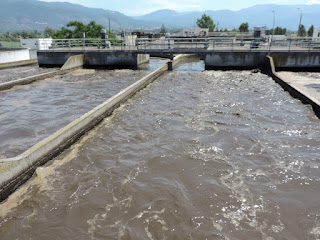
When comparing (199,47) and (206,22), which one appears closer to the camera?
(199,47)

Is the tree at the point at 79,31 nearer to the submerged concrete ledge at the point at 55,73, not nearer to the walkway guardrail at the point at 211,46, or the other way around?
the walkway guardrail at the point at 211,46

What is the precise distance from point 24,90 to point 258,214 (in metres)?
14.8

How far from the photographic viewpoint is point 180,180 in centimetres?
629

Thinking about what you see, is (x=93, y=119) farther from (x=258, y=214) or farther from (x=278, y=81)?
(x=278, y=81)

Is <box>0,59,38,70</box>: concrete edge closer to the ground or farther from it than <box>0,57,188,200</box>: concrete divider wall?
farther from it

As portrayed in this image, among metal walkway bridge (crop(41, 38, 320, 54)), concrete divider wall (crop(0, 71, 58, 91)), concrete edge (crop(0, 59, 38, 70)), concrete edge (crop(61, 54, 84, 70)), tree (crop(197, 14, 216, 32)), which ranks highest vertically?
tree (crop(197, 14, 216, 32))

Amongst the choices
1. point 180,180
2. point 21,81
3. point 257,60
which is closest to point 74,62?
point 21,81

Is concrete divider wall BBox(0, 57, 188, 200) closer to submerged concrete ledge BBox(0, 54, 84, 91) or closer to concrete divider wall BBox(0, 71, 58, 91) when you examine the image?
concrete divider wall BBox(0, 71, 58, 91)

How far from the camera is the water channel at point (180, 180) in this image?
486 cm

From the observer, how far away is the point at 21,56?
3006 cm

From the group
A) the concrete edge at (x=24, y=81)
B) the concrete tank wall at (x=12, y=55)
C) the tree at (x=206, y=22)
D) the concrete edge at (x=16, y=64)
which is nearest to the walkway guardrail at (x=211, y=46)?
the concrete edge at (x=16, y=64)

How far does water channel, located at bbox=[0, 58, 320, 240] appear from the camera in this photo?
4.86 m

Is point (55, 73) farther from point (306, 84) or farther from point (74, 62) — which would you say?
point (306, 84)

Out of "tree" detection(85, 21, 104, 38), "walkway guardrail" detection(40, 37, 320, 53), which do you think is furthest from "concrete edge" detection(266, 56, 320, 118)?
"tree" detection(85, 21, 104, 38)
